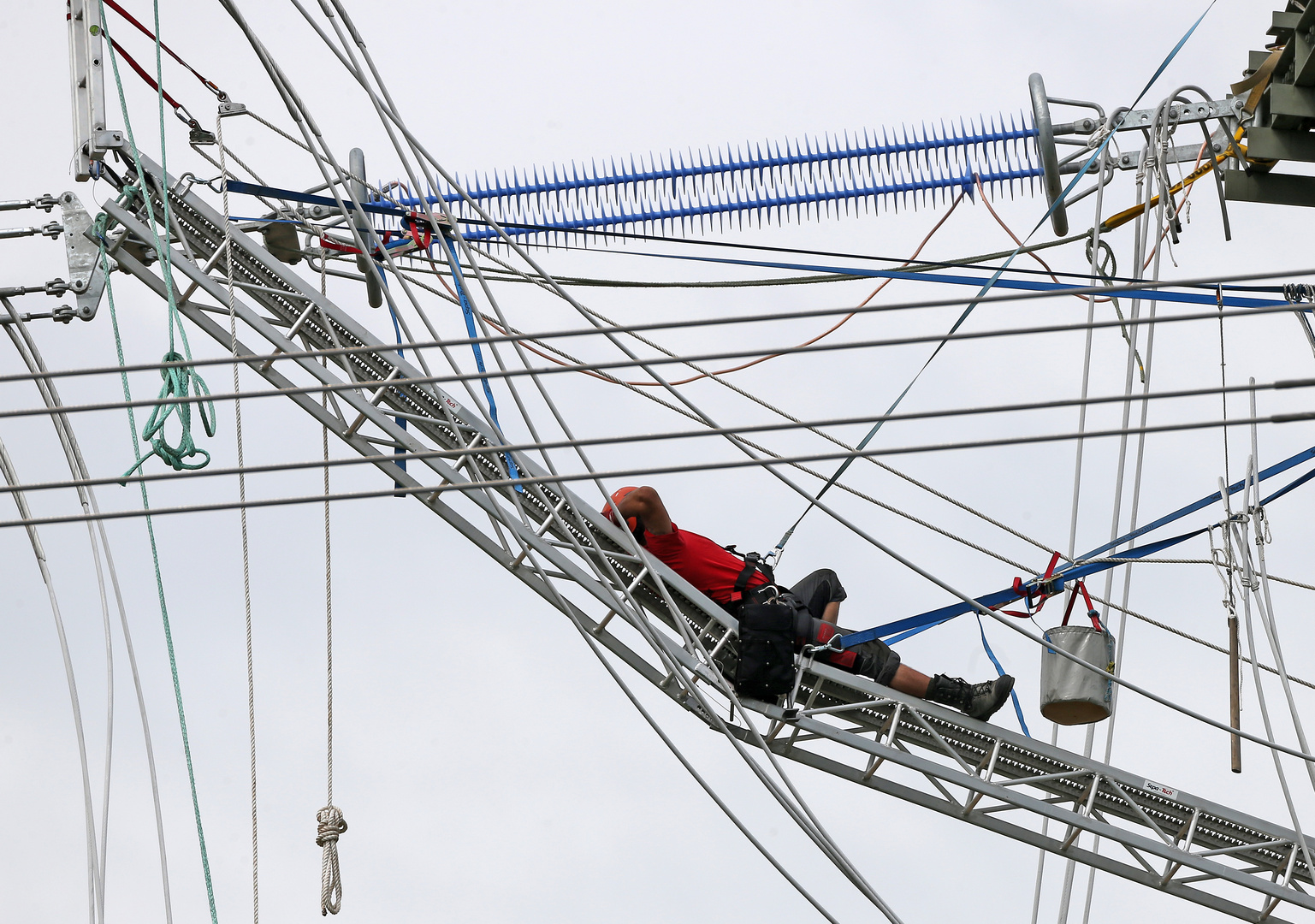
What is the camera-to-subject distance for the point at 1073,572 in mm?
8141

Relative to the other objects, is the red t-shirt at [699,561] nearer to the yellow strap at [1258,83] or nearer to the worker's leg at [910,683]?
the worker's leg at [910,683]

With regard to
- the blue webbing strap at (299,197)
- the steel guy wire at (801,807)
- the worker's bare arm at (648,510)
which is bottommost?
the steel guy wire at (801,807)

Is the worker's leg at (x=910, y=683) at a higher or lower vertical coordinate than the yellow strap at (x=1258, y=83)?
lower

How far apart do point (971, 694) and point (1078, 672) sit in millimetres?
598

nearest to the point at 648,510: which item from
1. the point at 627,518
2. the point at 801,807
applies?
the point at 627,518

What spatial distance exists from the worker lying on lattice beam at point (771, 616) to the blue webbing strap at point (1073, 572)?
182mm

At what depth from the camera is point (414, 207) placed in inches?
344

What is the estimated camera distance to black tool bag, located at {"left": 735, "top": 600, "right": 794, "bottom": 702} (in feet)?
27.0

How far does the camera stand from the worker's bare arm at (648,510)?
346 inches

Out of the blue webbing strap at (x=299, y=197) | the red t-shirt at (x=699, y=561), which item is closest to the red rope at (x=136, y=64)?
the blue webbing strap at (x=299, y=197)

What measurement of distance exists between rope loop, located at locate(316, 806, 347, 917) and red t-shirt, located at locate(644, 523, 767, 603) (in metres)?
2.01

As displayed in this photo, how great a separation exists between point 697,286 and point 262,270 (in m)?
2.36

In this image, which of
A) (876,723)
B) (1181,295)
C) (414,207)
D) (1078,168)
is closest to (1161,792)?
(876,723)

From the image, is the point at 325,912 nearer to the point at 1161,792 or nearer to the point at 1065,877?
the point at 1065,877
